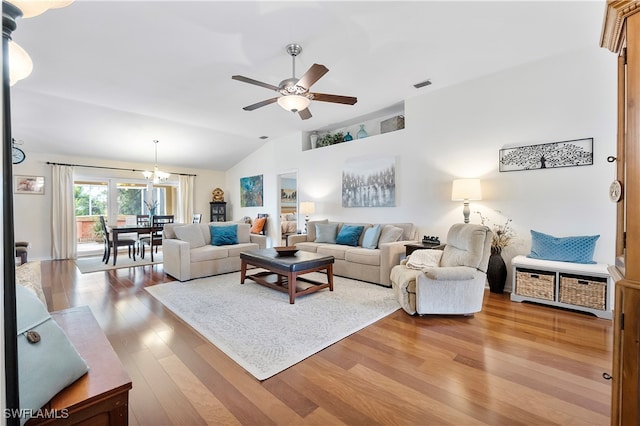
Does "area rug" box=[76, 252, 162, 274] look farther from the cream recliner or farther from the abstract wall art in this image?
the cream recliner

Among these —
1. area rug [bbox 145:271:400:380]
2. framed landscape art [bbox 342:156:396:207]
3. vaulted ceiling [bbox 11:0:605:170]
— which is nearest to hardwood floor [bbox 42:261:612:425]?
area rug [bbox 145:271:400:380]

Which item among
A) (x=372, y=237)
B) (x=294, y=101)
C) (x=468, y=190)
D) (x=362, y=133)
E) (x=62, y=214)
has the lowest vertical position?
(x=372, y=237)

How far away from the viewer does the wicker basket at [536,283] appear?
3.04 metres

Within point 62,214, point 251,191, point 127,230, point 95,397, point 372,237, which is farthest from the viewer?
point 251,191

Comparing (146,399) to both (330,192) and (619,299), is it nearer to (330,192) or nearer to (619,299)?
(619,299)

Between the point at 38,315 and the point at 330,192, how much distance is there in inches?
207

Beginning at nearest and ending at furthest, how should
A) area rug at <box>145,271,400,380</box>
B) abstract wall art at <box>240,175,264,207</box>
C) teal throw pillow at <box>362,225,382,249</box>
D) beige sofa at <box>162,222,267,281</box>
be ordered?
1. area rug at <box>145,271,400,380</box>
2. beige sofa at <box>162,222,267,281</box>
3. teal throw pillow at <box>362,225,382,249</box>
4. abstract wall art at <box>240,175,264,207</box>

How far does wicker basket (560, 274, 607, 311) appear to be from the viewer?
109 inches

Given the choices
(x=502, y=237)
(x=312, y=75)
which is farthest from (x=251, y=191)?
(x=502, y=237)

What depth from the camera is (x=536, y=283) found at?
3137mm

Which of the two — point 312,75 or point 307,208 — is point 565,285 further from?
point 307,208

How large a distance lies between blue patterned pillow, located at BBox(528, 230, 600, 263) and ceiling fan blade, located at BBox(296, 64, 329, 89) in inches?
124

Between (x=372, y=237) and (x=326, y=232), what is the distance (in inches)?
39.2

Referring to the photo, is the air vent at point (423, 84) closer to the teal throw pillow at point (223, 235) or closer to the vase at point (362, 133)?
the vase at point (362, 133)
